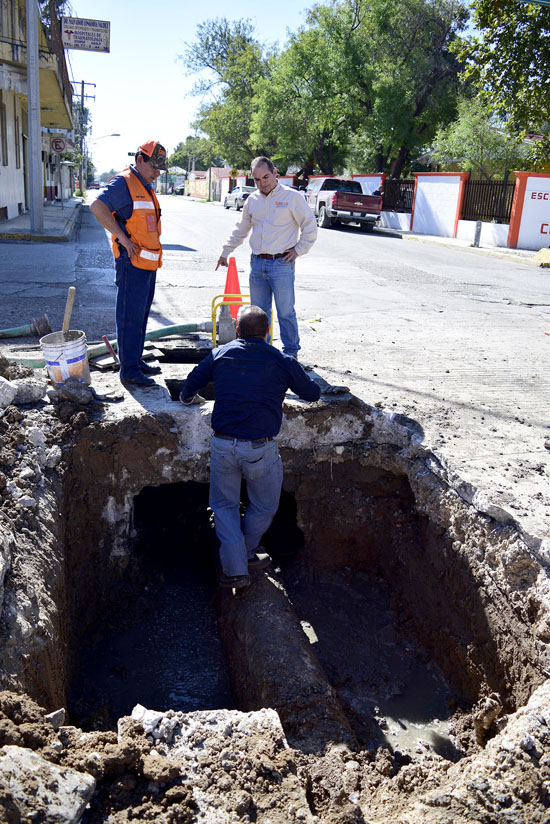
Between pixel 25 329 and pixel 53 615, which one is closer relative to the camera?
pixel 53 615

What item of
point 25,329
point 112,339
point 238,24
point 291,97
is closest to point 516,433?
point 112,339

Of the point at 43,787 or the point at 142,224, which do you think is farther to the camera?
the point at 142,224

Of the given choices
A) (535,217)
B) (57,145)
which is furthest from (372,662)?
(57,145)

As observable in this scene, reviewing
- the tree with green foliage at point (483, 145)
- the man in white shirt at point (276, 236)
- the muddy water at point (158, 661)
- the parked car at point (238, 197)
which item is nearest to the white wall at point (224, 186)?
the parked car at point (238, 197)

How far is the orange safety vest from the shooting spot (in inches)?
195

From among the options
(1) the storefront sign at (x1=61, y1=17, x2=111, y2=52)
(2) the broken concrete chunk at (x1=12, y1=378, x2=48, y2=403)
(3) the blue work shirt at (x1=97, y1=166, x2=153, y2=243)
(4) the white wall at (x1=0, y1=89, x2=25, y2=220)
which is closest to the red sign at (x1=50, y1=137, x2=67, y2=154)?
(4) the white wall at (x1=0, y1=89, x2=25, y2=220)

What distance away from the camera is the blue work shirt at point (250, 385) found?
170 inches

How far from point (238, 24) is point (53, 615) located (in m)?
60.2

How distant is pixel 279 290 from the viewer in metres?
6.07

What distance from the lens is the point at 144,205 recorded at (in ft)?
16.3

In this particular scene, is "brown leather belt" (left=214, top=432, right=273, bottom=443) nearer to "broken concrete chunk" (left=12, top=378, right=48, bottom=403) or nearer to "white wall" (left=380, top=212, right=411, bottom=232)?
"broken concrete chunk" (left=12, top=378, right=48, bottom=403)

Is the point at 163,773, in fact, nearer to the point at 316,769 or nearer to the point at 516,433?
the point at 316,769

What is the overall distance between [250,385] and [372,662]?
2158 millimetres

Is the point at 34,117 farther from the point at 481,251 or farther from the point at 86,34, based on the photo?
the point at 481,251
